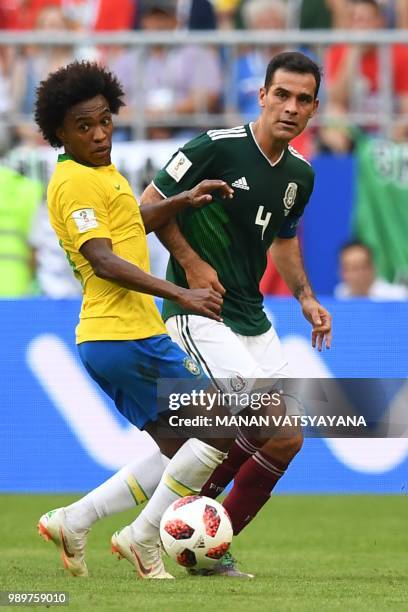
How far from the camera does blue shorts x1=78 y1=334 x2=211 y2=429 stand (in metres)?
6.44

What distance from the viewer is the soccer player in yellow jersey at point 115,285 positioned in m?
6.34

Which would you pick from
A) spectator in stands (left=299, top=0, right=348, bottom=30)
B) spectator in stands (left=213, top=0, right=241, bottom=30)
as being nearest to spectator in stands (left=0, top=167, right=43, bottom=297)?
spectator in stands (left=299, top=0, right=348, bottom=30)

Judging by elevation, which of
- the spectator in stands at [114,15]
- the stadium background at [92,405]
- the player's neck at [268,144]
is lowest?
the stadium background at [92,405]

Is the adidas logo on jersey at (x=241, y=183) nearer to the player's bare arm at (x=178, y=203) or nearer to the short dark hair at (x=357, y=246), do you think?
the player's bare arm at (x=178, y=203)

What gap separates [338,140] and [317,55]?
0.75 meters

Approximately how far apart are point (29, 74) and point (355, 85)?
2.83m

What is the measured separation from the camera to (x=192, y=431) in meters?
6.55

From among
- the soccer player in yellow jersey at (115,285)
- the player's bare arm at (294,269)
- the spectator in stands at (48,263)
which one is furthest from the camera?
the spectator in stands at (48,263)

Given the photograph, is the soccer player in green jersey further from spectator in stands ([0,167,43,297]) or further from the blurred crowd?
the blurred crowd

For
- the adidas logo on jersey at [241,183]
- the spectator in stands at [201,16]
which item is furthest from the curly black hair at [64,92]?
the spectator in stands at [201,16]

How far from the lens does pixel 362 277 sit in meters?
11.9

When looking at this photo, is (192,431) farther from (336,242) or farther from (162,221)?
(336,242)

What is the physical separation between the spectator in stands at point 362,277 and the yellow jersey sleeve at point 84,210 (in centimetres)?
568

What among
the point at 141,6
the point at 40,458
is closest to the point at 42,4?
the point at 141,6
